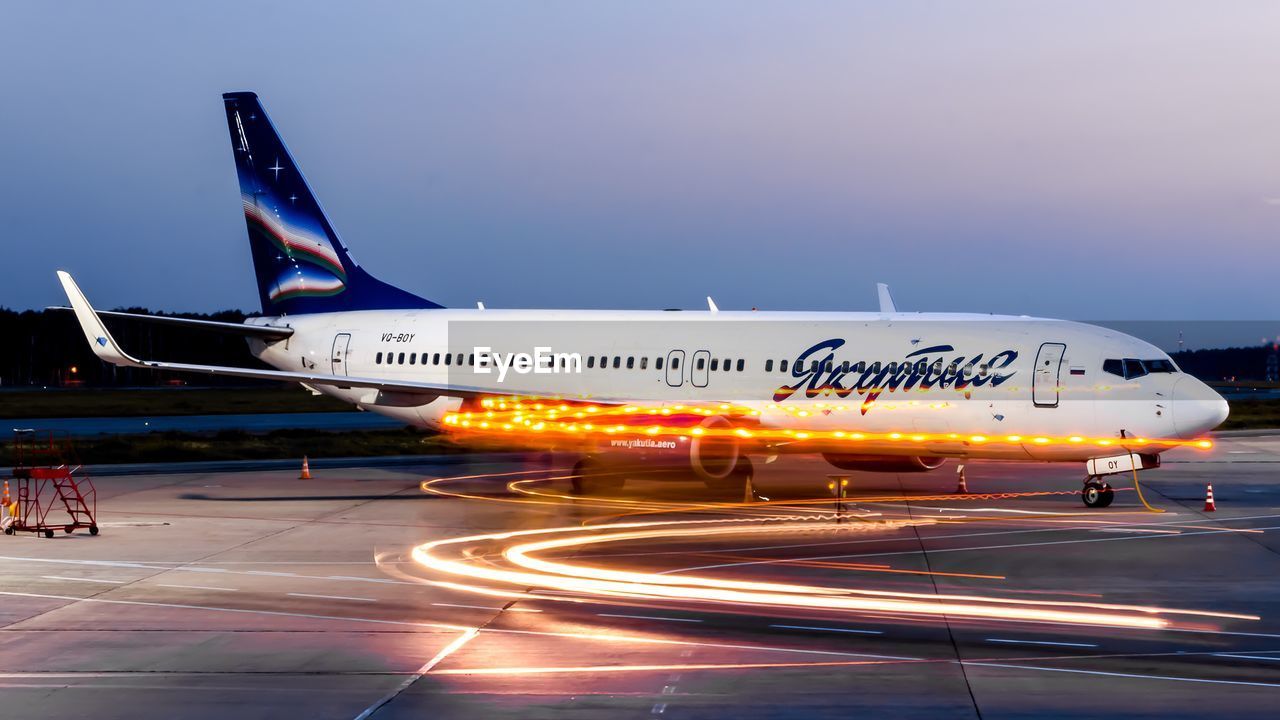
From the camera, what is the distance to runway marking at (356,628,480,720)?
11157 millimetres

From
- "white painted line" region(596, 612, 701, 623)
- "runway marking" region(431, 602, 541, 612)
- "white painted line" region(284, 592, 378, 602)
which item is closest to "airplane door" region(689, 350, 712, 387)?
"white painted line" region(284, 592, 378, 602)

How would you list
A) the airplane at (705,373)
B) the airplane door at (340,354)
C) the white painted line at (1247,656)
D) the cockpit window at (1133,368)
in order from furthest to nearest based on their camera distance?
the airplane door at (340,354), the airplane at (705,373), the cockpit window at (1133,368), the white painted line at (1247,656)

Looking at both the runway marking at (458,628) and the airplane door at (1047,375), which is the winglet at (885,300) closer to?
the airplane door at (1047,375)

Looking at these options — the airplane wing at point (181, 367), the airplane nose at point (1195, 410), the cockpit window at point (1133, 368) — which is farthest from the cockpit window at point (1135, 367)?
the airplane wing at point (181, 367)

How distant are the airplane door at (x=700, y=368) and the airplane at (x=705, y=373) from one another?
46mm

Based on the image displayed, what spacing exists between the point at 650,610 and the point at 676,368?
588 inches

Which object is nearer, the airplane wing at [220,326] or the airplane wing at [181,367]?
the airplane wing at [181,367]

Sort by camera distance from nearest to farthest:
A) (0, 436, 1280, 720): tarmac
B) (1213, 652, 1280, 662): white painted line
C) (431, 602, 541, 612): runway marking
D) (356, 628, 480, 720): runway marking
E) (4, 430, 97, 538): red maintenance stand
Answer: (356, 628, 480, 720): runway marking → (0, 436, 1280, 720): tarmac → (1213, 652, 1280, 662): white painted line → (431, 602, 541, 612): runway marking → (4, 430, 97, 538): red maintenance stand

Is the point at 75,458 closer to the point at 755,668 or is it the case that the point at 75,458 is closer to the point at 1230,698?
the point at 755,668

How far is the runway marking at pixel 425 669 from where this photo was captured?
11157mm

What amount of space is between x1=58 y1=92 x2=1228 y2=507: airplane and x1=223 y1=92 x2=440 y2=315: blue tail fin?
0.18ft

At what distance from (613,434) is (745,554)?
25.6ft

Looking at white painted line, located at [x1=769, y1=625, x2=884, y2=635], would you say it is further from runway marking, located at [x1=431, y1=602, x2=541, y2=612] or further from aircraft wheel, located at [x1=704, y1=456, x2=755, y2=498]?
aircraft wheel, located at [x1=704, y1=456, x2=755, y2=498]

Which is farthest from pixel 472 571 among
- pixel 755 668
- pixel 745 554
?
pixel 755 668
